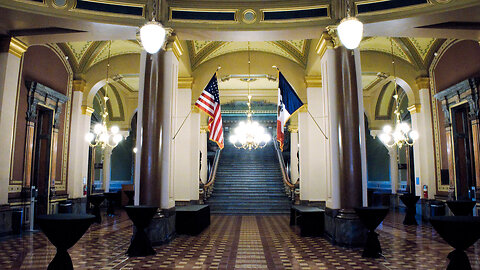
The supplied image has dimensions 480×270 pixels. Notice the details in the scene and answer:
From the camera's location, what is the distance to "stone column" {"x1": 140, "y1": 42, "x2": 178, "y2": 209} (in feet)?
23.2

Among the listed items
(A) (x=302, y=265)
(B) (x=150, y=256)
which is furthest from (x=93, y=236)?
(A) (x=302, y=265)

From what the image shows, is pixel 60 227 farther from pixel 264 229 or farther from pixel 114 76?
pixel 114 76

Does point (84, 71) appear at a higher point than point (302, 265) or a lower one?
higher

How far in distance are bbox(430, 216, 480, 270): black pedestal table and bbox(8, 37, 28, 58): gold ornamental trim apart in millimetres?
8621

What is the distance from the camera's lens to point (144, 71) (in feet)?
24.3

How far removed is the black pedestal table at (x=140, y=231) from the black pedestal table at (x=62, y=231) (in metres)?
1.68

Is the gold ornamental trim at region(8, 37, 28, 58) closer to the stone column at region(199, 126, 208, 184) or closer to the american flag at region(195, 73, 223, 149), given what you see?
the american flag at region(195, 73, 223, 149)

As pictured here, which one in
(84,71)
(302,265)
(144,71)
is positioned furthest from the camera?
(84,71)

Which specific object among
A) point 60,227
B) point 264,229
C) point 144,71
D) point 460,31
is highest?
point 460,31

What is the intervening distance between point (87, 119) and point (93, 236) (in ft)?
17.5

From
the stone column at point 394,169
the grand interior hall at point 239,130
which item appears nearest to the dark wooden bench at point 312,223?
the grand interior hall at point 239,130

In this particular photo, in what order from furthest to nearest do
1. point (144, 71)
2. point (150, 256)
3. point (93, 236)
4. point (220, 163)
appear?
1. point (220, 163)
2. point (93, 236)
3. point (144, 71)
4. point (150, 256)

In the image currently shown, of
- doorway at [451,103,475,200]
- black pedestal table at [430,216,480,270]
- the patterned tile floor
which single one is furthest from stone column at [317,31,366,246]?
doorway at [451,103,475,200]

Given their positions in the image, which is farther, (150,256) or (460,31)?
(460,31)
